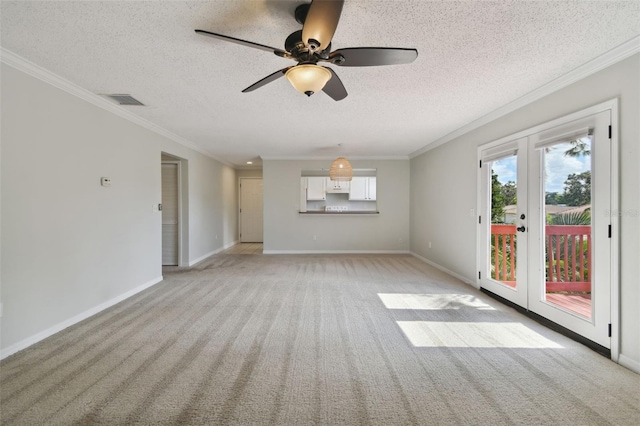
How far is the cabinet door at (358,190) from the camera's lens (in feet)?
25.5

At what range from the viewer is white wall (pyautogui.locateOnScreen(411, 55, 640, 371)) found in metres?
1.98

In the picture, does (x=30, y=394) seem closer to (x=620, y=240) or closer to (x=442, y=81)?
(x=442, y=81)

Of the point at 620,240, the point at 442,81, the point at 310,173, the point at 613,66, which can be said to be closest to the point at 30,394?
the point at 442,81

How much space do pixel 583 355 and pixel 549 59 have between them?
2.41 m

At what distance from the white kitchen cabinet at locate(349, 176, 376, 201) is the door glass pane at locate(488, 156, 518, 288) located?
14.0ft

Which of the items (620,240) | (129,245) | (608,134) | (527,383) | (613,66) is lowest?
(527,383)

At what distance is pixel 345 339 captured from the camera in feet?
7.98

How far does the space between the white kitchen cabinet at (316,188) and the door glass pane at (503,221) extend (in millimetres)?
4767

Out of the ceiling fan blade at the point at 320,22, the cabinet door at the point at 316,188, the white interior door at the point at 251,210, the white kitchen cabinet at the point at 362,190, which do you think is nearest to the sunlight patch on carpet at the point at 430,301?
the ceiling fan blade at the point at 320,22

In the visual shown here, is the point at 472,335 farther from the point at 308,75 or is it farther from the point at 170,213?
the point at 170,213

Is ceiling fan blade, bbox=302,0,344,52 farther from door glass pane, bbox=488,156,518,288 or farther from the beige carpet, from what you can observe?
door glass pane, bbox=488,156,518,288

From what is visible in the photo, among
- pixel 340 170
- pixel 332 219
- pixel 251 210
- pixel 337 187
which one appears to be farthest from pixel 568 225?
pixel 251 210

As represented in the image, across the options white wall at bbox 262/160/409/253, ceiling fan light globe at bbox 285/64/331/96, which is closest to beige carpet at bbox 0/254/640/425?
ceiling fan light globe at bbox 285/64/331/96

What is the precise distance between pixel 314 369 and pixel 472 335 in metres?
1.55
